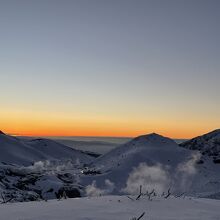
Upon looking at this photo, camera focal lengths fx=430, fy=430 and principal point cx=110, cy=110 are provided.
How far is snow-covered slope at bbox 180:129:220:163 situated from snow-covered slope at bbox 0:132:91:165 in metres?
25.3

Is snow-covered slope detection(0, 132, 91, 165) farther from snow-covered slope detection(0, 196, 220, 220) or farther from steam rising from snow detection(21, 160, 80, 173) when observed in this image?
snow-covered slope detection(0, 196, 220, 220)

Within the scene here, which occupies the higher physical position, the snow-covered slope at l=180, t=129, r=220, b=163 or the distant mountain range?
the snow-covered slope at l=180, t=129, r=220, b=163

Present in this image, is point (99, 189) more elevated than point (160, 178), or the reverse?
point (160, 178)

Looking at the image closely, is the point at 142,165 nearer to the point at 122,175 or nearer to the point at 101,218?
the point at 122,175

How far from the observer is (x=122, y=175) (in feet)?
173

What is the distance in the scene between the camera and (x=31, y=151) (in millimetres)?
86375

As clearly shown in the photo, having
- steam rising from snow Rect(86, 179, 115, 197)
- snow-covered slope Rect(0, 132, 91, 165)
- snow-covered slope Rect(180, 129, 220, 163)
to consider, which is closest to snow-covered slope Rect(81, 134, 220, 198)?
steam rising from snow Rect(86, 179, 115, 197)

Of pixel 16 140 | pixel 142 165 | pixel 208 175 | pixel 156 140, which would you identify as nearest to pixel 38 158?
pixel 16 140

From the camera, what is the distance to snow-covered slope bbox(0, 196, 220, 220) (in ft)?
18.9

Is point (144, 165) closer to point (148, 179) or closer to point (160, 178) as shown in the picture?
point (160, 178)

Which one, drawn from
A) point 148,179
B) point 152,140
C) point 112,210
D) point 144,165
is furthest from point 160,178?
point 112,210

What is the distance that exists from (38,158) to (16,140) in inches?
323

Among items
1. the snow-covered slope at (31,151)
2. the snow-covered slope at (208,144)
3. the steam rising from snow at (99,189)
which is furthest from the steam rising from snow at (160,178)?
the snow-covered slope at (31,151)

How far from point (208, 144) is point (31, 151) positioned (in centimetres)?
3490
